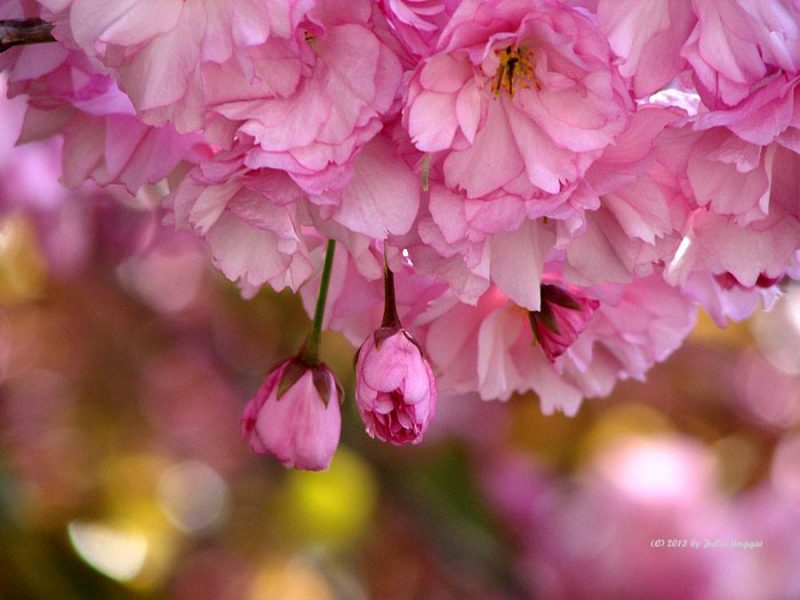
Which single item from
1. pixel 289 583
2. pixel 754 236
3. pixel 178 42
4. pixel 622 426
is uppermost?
pixel 178 42

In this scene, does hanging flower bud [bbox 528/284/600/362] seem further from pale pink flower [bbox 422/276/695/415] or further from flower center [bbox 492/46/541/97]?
flower center [bbox 492/46/541/97]

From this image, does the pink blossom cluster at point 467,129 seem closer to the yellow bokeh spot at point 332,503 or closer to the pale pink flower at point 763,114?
the pale pink flower at point 763,114

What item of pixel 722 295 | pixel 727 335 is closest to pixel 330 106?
pixel 722 295

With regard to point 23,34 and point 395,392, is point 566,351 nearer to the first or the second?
point 395,392

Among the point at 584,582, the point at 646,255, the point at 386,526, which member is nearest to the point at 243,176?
the point at 646,255

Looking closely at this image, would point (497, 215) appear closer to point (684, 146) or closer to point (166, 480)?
point (684, 146)

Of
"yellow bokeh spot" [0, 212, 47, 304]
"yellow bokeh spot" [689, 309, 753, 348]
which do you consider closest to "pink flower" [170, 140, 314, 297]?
"yellow bokeh spot" [0, 212, 47, 304]

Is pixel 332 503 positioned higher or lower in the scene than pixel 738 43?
lower
